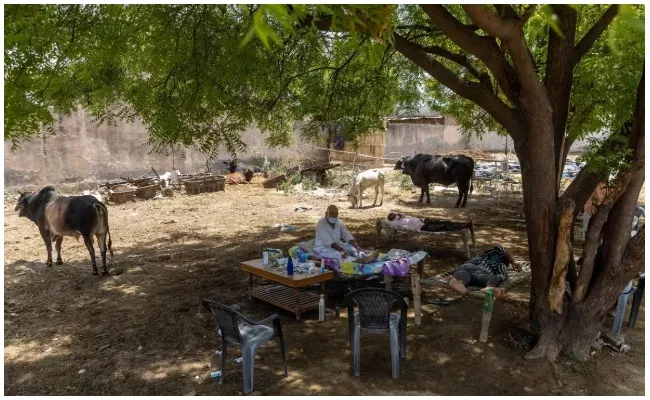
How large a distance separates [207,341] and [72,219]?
14.8 feet

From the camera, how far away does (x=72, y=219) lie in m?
9.02

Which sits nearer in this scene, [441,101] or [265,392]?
A: [265,392]

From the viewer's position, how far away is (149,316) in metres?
6.98

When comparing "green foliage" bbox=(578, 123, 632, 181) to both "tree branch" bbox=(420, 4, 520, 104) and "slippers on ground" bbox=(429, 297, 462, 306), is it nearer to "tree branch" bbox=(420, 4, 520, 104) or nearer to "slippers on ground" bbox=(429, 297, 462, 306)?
"tree branch" bbox=(420, 4, 520, 104)

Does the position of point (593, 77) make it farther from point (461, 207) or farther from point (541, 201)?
point (461, 207)

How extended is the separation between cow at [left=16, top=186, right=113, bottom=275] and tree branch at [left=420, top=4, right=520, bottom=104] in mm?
6813

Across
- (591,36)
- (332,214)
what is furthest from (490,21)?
(332,214)

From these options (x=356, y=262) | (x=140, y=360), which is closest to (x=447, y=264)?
(x=356, y=262)

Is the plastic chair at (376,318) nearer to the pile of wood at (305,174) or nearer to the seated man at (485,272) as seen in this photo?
the seated man at (485,272)

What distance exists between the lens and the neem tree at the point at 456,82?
14.1 feet

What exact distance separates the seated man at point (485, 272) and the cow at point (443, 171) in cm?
813

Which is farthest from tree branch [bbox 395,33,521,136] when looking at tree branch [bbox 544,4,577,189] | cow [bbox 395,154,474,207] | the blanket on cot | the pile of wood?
the pile of wood

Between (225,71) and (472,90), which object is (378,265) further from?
(225,71)

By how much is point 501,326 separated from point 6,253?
1006 centimetres
